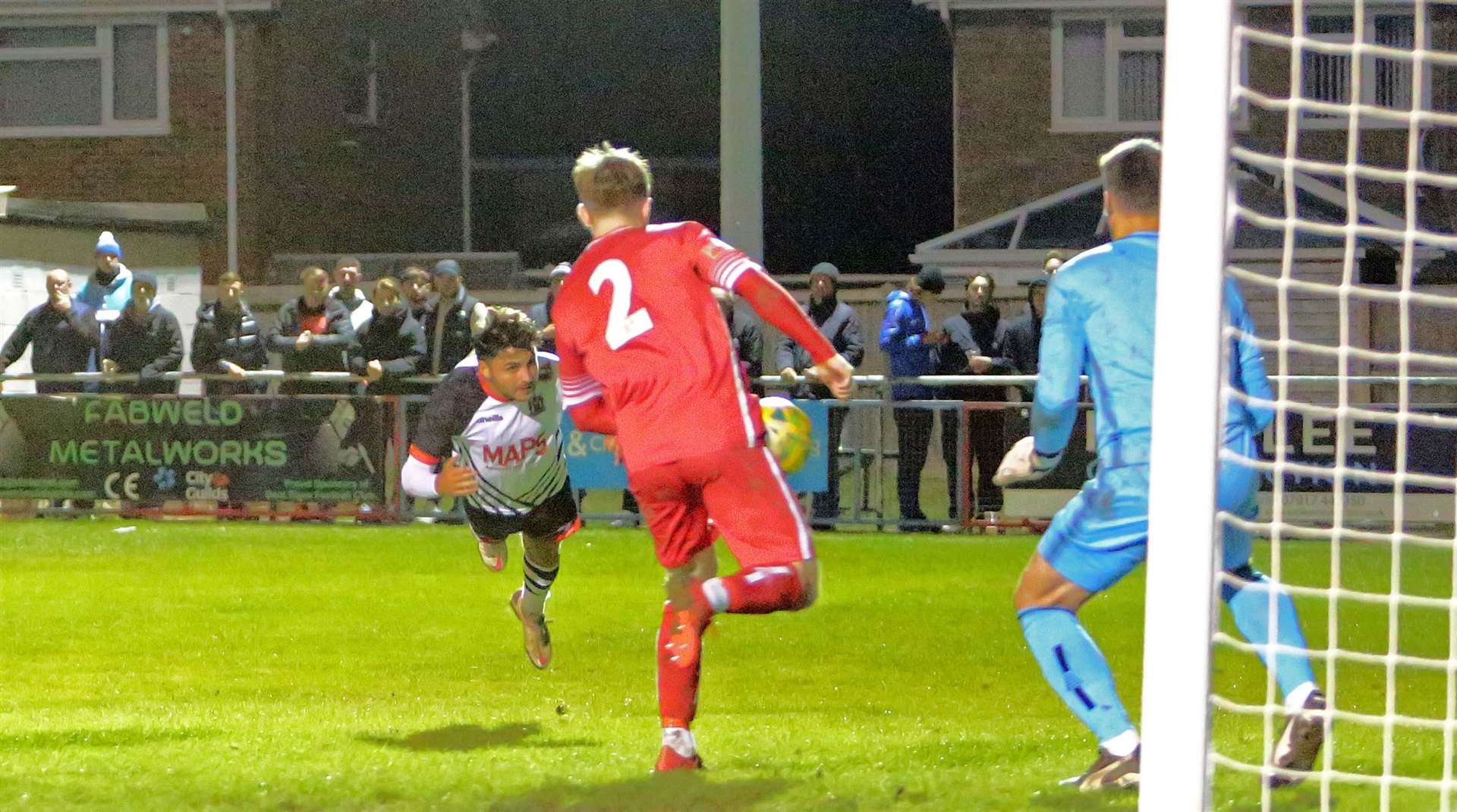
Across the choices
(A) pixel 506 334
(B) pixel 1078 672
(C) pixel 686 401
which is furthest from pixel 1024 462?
(A) pixel 506 334

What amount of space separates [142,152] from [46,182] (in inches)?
59.4

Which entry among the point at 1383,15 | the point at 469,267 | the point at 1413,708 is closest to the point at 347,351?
the point at 1413,708

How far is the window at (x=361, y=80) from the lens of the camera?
3253cm

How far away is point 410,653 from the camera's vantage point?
9.67 m

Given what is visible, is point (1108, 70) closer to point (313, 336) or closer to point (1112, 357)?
point (313, 336)

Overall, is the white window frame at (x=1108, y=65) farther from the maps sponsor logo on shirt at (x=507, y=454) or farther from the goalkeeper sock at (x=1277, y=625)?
the goalkeeper sock at (x=1277, y=625)

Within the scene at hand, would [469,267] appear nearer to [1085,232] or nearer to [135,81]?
[135,81]

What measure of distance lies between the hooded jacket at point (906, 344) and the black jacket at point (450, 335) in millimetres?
3364

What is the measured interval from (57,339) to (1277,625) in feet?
43.3

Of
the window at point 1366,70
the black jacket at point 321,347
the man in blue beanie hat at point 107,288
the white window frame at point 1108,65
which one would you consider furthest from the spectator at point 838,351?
the window at point 1366,70

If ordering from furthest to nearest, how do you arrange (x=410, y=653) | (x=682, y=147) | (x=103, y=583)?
1. (x=682, y=147)
2. (x=103, y=583)
3. (x=410, y=653)

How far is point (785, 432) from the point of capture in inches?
261

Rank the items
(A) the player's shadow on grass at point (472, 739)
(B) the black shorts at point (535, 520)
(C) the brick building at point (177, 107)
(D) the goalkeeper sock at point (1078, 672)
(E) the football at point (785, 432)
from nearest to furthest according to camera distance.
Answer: (D) the goalkeeper sock at point (1078, 672)
(E) the football at point (785, 432)
(A) the player's shadow on grass at point (472, 739)
(B) the black shorts at point (535, 520)
(C) the brick building at point (177, 107)

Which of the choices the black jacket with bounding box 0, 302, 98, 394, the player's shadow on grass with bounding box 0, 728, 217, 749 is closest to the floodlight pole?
the black jacket with bounding box 0, 302, 98, 394
